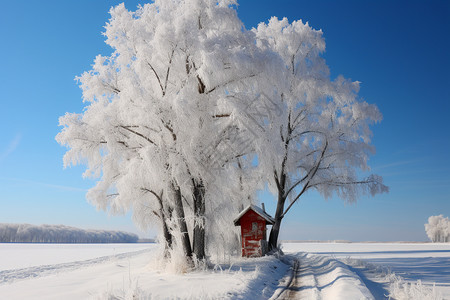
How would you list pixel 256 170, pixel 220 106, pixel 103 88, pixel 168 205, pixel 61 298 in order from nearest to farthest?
pixel 61 298 → pixel 220 106 → pixel 103 88 → pixel 168 205 → pixel 256 170

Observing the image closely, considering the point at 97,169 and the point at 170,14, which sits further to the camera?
the point at 97,169

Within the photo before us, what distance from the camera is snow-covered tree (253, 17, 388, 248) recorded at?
20594 mm

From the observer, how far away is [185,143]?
40.7 feet

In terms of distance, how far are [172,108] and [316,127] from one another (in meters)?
11.4

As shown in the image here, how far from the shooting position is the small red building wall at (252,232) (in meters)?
18.6

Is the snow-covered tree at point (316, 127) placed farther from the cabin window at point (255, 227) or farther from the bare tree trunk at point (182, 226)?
the bare tree trunk at point (182, 226)

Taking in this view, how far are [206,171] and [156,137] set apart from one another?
2.48m

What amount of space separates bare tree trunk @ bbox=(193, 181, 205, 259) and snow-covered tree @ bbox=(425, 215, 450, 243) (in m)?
98.2

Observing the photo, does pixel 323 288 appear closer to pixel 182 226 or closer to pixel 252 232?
pixel 182 226

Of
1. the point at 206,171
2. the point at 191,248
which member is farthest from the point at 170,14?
the point at 191,248

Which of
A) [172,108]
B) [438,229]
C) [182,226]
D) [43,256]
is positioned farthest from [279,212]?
[438,229]

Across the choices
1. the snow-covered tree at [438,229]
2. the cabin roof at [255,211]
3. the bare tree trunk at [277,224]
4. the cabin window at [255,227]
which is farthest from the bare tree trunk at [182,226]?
the snow-covered tree at [438,229]

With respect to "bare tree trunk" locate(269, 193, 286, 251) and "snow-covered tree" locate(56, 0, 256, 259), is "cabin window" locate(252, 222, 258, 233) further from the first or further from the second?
"snow-covered tree" locate(56, 0, 256, 259)

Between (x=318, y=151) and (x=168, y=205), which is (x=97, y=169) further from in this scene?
(x=318, y=151)
